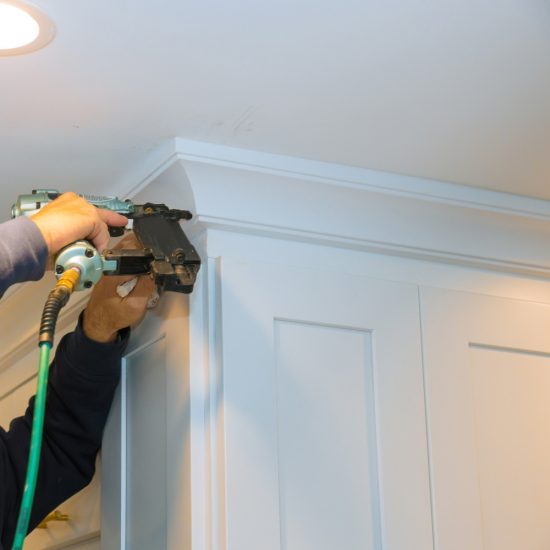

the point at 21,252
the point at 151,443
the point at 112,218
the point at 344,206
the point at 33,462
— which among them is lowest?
the point at 33,462

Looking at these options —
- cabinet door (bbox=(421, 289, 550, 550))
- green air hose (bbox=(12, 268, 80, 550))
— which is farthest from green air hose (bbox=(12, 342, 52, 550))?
cabinet door (bbox=(421, 289, 550, 550))

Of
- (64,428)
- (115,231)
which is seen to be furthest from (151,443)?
(115,231)

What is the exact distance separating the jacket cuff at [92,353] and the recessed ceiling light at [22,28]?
0.53 metres

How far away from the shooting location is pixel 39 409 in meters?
1.11

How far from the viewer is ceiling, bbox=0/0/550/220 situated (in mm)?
1301

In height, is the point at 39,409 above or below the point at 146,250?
below

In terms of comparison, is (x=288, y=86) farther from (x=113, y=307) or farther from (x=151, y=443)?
(x=151, y=443)

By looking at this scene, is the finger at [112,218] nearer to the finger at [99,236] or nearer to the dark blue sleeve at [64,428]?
the finger at [99,236]

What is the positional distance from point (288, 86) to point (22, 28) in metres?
0.38

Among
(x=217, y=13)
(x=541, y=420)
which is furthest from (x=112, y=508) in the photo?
(x=217, y=13)

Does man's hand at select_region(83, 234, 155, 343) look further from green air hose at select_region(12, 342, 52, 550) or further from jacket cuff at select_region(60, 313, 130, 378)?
green air hose at select_region(12, 342, 52, 550)

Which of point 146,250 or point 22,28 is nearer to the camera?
point 22,28

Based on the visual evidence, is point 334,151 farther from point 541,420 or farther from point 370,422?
point 541,420

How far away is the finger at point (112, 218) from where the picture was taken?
1.44m
